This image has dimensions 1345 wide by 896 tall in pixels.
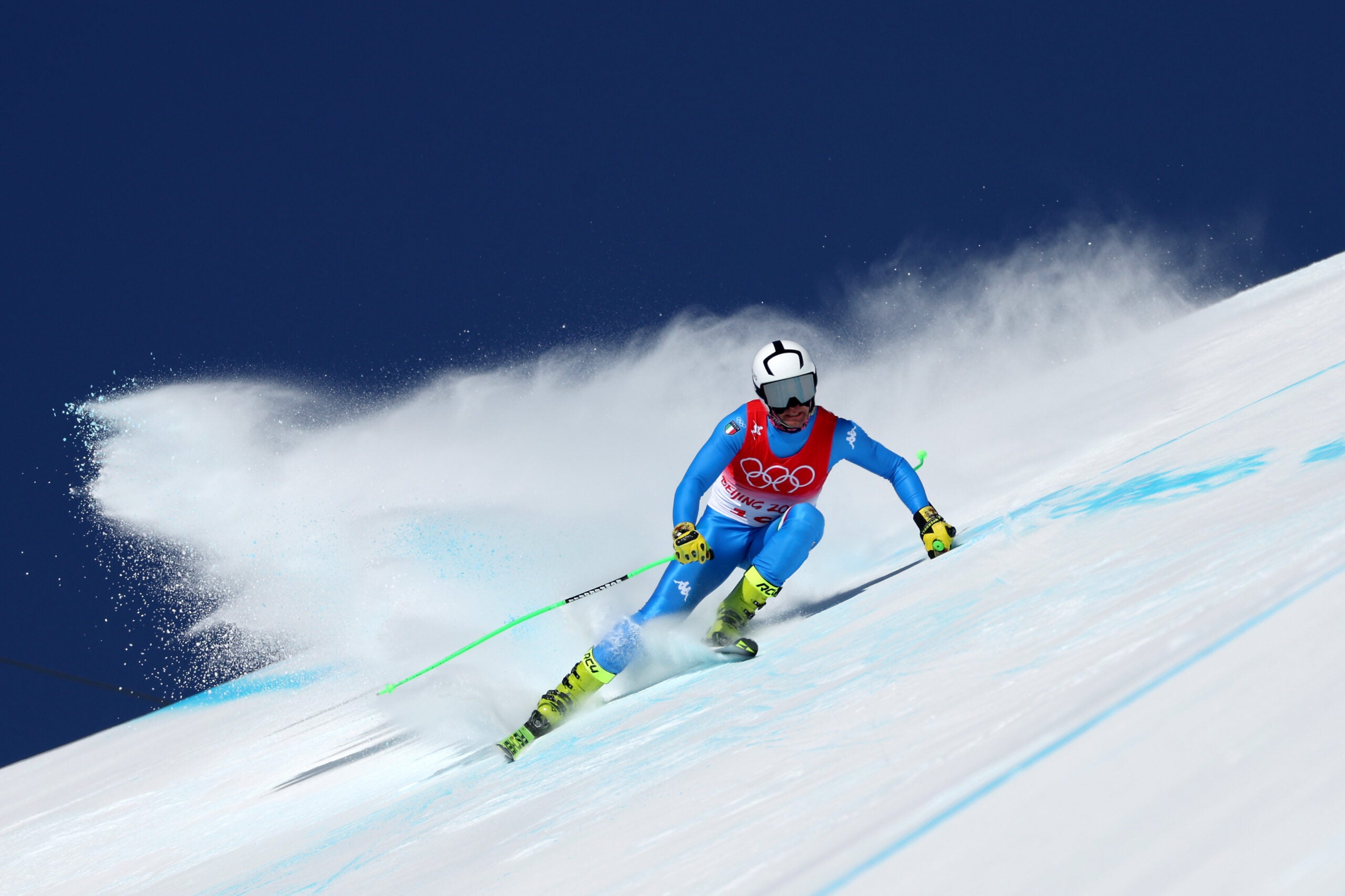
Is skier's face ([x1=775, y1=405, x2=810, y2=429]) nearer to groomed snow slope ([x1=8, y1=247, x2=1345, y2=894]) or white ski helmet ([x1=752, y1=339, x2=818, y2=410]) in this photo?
white ski helmet ([x1=752, y1=339, x2=818, y2=410])

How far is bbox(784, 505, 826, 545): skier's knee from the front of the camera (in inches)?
155

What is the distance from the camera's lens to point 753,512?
4.37 metres

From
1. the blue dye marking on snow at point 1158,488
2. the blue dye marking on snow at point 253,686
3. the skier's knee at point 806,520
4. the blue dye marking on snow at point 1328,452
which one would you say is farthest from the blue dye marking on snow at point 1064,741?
the blue dye marking on snow at point 253,686

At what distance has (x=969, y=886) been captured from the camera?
115 cm

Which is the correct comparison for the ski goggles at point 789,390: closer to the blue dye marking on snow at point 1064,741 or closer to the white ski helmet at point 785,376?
the white ski helmet at point 785,376

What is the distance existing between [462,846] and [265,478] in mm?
9703

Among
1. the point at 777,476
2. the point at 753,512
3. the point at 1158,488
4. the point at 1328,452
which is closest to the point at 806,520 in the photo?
the point at 777,476

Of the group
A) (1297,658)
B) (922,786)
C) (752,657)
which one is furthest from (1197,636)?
(752,657)

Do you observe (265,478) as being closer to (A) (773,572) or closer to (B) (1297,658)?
(A) (773,572)

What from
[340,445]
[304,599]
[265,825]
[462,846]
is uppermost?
[340,445]

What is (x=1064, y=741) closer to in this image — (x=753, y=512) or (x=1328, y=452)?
(x=1328, y=452)

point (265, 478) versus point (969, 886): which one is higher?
point (265, 478)

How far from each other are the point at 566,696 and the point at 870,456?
1617 mm

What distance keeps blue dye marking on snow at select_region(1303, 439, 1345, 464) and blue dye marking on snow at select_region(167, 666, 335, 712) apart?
8925 millimetres
